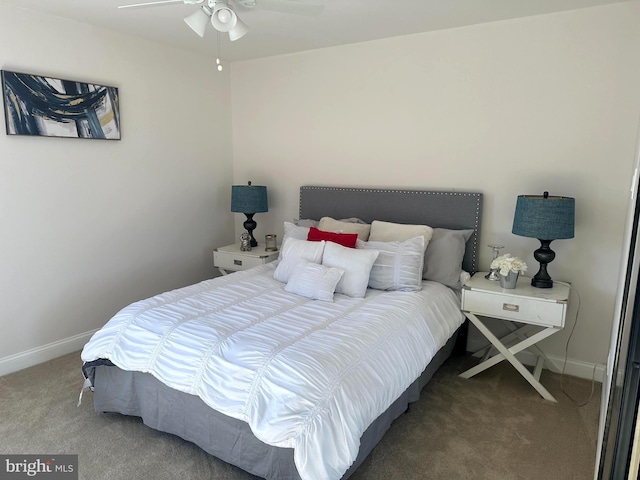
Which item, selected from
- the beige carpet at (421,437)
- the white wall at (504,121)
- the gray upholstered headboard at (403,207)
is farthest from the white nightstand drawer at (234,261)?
the beige carpet at (421,437)

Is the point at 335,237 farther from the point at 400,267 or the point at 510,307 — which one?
the point at 510,307

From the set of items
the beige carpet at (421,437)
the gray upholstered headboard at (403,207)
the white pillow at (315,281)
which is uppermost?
the gray upholstered headboard at (403,207)

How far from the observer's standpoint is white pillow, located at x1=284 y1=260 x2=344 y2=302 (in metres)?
2.78

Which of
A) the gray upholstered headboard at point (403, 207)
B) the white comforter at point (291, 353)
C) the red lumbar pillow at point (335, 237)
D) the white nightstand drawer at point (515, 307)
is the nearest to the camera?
the white comforter at point (291, 353)

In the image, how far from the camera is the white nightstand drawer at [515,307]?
2.69m

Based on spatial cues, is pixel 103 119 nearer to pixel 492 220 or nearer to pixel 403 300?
pixel 403 300

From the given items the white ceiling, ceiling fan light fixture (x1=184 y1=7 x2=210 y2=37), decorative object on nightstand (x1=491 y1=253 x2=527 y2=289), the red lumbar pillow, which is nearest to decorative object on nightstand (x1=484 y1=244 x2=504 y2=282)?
decorative object on nightstand (x1=491 y1=253 x2=527 y2=289)

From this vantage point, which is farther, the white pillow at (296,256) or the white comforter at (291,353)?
the white pillow at (296,256)

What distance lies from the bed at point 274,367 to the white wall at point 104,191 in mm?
1070

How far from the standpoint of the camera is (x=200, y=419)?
218cm

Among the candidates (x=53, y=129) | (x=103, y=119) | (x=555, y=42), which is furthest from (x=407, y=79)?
(x=53, y=129)

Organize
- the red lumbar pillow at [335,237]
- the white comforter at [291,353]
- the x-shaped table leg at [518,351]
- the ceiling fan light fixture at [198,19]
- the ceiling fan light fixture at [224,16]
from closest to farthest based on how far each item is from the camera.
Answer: the white comforter at [291,353]
the ceiling fan light fixture at [224,16]
the ceiling fan light fixture at [198,19]
the x-shaped table leg at [518,351]
the red lumbar pillow at [335,237]

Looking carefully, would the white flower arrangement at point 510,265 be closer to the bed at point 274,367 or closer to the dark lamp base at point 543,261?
the dark lamp base at point 543,261

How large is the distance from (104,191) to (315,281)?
1.95 m
